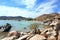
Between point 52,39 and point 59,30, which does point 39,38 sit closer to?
point 52,39

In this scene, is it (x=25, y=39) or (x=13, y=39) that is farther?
(x=13, y=39)

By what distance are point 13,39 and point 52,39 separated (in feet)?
20.6

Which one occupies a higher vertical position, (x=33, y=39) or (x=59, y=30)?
(x=59, y=30)

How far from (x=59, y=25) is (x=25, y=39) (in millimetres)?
7998

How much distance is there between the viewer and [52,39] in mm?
12195

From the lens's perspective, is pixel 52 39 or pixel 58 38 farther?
pixel 52 39

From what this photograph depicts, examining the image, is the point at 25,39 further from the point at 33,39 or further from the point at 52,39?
the point at 52,39

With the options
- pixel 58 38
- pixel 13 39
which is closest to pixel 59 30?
pixel 58 38

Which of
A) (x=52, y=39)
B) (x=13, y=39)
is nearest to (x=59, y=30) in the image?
(x=52, y=39)

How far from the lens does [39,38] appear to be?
1299 cm

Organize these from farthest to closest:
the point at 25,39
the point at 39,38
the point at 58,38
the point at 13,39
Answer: the point at 13,39 < the point at 25,39 < the point at 39,38 < the point at 58,38

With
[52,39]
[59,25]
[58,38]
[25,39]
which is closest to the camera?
[59,25]

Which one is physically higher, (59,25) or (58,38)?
(59,25)

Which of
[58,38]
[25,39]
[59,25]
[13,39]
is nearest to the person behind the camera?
[59,25]
